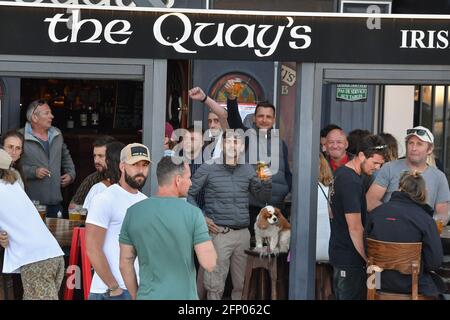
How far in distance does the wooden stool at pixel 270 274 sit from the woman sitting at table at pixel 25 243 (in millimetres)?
1775

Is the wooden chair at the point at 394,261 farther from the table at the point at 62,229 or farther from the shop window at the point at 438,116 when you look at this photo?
the shop window at the point at 438,116

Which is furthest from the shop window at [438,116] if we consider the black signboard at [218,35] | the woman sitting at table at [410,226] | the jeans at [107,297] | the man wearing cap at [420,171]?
the jeans at [107,297]

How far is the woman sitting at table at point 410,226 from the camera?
6.09 metres

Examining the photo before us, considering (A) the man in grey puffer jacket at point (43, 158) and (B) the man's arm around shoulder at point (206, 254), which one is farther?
(A) the man in grey puffer jacket at point (43, 158)

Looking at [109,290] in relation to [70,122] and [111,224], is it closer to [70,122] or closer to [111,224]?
[111,224]

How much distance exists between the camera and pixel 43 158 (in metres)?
8.68

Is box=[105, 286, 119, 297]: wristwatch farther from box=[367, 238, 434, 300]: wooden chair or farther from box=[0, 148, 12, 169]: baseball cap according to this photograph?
box=[367, 238, 434, 300]: wooden chair

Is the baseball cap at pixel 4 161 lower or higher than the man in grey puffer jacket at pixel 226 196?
higher

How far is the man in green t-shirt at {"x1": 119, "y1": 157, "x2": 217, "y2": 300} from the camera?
16.0 feet

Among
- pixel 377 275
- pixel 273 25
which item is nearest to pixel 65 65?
pixel 273 25

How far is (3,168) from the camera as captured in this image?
20.6ft

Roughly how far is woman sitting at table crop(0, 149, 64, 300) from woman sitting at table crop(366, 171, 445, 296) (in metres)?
2.35

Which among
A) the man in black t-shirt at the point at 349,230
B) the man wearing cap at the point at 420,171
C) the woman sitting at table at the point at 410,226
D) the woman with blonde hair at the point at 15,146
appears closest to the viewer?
the woman sitting at table at the point at 410,226

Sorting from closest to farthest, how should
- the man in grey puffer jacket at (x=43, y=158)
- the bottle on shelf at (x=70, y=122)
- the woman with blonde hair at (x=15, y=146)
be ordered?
the woman with blonde hair at (x=15, y=146), the man in grey puffer jacket at (x=43, y=158), the bottle on shelf at (x=70, y=122)
